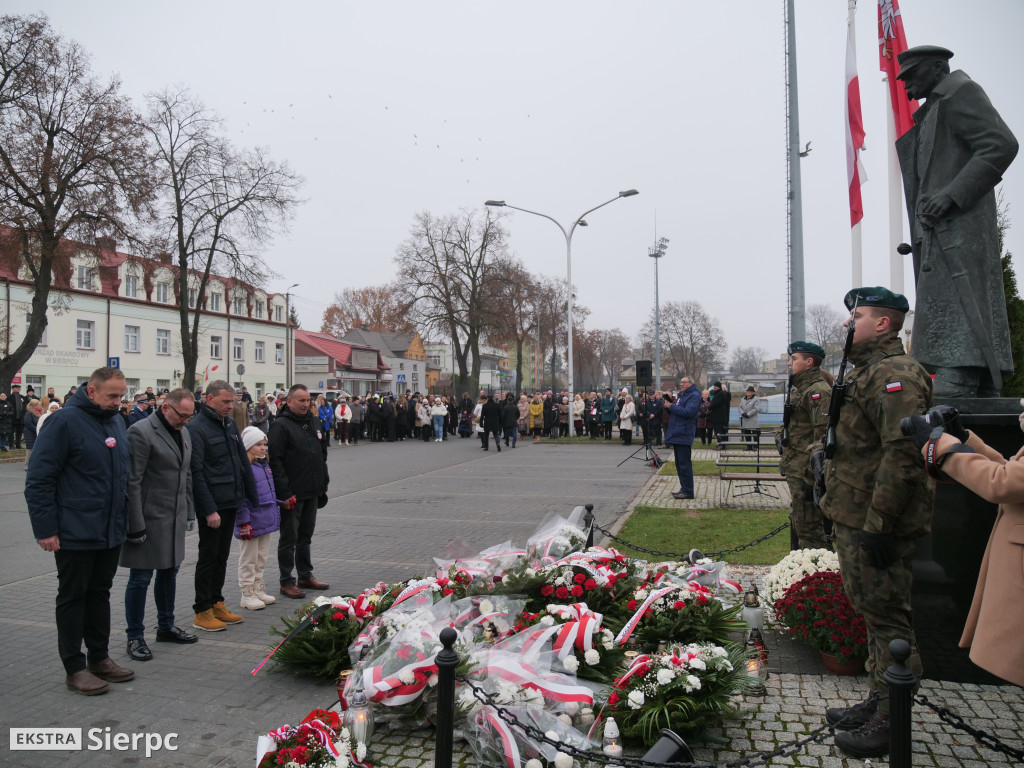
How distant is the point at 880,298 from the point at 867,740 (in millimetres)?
2243

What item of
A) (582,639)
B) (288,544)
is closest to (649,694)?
(582,639)

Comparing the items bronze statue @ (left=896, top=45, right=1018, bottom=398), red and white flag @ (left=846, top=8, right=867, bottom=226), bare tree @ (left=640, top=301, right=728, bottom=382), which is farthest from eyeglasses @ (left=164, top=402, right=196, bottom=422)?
bare tree @ (left=640, top=301, right=728, bottom=382)

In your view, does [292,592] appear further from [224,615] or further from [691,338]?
[691,338]

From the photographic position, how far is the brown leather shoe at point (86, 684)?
184 inches

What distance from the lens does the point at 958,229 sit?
15.8ft

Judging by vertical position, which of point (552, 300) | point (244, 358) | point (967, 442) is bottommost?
point (967, 442)

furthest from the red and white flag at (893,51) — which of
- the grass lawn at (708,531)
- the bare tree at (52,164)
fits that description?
the bare tree at (52,164)

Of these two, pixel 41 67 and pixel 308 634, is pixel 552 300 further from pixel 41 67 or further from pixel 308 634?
pixel 308 634

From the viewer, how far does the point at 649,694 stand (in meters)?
4.06

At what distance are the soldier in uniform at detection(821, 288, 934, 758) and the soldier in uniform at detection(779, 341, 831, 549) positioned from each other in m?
2.77

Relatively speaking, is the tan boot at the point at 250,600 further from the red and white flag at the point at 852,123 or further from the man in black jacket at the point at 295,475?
the red and white flag at the point at 852,123

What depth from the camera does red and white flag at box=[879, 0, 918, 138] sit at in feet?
38.3

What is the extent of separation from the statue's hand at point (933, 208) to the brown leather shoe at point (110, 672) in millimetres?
6105

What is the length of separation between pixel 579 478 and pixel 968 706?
12.3 meters
